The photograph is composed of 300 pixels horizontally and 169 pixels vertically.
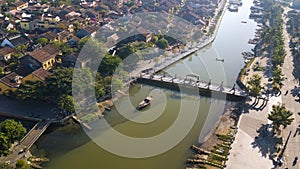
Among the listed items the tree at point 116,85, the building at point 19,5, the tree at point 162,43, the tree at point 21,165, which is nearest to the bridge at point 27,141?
the tree at point 21,165

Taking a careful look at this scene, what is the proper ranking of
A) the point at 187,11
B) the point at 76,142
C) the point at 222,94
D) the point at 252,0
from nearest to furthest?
1. the point at 76,142
2. the point at 222,94
3. the point at 187,11
4. the point at 252,0

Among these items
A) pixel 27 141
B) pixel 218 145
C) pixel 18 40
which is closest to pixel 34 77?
pixel 27 141

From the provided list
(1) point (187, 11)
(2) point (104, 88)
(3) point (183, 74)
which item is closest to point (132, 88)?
(2) point (104, 88)

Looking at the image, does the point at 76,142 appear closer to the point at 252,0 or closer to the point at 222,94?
the point at 222,94

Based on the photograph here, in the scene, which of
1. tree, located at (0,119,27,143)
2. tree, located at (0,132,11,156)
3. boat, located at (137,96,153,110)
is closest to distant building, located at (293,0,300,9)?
boat, located at (137,96,153,110)

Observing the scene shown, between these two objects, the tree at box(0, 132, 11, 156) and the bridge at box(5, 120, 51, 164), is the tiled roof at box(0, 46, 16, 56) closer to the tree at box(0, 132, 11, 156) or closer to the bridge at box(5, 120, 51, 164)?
the bridge at box(5, 120, 51, 164)

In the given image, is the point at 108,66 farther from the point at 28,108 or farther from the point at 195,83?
the point at 195,83
